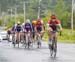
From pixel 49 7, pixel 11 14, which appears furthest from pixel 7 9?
pixel 49 7

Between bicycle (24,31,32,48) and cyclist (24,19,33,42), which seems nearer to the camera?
bicycle (24,31,32,48)

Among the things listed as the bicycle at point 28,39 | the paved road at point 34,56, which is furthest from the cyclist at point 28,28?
the paved road at point 34,56

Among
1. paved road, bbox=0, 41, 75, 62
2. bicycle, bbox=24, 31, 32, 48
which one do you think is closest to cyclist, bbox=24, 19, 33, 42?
bicycle, bbox=24, 31, 32, 48

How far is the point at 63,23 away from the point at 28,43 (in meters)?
57.4

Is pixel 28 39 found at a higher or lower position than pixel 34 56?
higher

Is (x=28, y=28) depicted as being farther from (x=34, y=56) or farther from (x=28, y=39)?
(x=34, y=56)

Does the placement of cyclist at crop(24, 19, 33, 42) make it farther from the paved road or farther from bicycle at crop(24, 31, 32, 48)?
the paved road

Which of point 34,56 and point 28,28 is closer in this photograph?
point 34,56

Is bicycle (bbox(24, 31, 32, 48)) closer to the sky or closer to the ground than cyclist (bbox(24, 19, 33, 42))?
closer to the ground

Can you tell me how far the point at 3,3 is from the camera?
122 metres

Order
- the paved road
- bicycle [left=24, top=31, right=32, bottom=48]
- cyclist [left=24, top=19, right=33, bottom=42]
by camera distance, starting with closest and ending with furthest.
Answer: the paved road → bicycle [left=24, top=31, right=32, bottom=48] → cyclist [left=24, top=19, right=33, bottom=42]

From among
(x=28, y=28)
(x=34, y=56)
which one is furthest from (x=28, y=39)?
(x=34, y=56)

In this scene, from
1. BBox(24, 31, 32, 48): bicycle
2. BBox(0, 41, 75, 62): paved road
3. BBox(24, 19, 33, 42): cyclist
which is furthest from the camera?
BBox(24, 19, 33, 42): cyclist

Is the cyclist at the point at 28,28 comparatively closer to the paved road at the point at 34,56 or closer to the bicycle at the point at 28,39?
the bicycle at the point at 28,39
